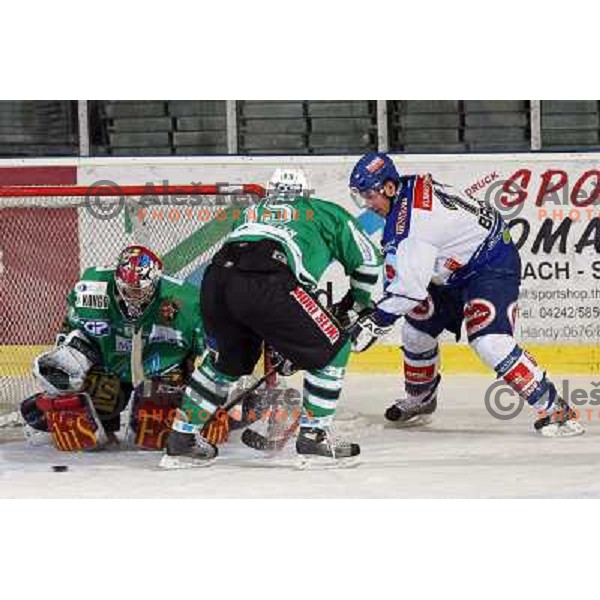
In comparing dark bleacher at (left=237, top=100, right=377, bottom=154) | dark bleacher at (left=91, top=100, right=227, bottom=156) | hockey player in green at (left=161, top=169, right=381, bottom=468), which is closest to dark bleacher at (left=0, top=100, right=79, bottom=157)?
dark bleacher at (left=91, top=100, right=227, bottom=156)

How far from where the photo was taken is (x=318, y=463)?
5.91 meters

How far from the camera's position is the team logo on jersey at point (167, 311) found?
20.4 feet

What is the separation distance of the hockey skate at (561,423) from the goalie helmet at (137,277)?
4.84ft

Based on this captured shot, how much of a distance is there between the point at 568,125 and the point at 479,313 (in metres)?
2.39

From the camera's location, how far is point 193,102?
8.66 m

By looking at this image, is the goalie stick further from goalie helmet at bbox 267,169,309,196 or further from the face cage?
goalie helmet at bbox 267,169,309,196

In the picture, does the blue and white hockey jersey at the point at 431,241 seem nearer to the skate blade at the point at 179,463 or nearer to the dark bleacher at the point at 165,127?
the skate blade at the point at 179,463

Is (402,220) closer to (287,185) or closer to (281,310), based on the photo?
(287,185)

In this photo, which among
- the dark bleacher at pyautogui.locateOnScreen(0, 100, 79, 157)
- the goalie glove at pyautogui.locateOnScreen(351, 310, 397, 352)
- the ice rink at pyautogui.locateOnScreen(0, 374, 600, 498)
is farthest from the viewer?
the dark bleacher at pyautogui.locateOnScreen(0, 100, 79, 157)

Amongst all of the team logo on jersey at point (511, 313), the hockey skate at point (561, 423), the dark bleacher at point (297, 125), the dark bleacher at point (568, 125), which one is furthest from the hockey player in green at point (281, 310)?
the dark bleacher at point (568, 125)

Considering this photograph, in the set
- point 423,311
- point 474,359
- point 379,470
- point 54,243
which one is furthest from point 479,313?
point 54,243

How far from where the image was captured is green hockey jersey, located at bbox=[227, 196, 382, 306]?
19.1 feet

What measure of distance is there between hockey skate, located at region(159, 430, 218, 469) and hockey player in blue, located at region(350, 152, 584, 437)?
24.8 inches

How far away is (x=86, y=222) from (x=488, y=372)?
1814mm
